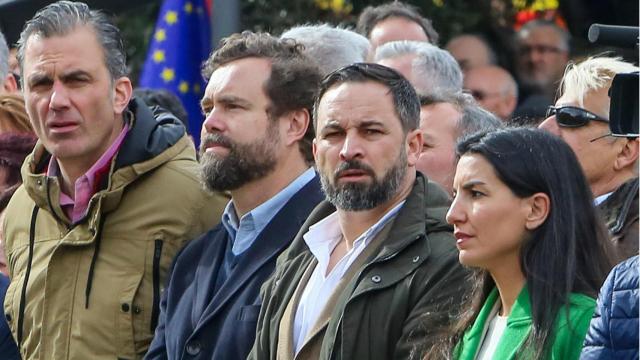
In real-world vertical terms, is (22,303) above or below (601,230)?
below

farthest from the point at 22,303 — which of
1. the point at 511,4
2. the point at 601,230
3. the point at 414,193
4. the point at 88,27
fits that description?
the point at 511,4

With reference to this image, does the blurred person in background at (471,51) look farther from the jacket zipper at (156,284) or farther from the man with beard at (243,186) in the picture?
the jacket zipper at (156,284)

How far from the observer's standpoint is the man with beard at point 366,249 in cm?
515

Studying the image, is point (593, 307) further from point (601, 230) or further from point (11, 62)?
point (11, 62)

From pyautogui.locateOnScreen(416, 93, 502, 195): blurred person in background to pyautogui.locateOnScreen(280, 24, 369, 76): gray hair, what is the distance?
56cm

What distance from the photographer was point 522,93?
11.3 m

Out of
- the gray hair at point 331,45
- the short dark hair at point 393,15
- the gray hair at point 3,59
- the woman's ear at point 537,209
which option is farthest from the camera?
the short dark hair at point 393,15

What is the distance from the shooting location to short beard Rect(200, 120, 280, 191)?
19.8ft

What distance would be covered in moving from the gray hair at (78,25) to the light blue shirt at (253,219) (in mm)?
846

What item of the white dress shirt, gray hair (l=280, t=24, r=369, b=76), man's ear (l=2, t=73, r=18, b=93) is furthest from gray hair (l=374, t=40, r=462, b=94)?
man's ear (l=2, t=73, r=18, b=93)

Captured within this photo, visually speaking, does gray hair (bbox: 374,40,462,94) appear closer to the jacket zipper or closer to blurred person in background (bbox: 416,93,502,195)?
blurred person in background (bbox: 416,93,502,195)

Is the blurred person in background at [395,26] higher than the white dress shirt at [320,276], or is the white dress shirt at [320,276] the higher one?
the white dress shirt at [320,276]

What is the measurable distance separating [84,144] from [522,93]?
5537mm

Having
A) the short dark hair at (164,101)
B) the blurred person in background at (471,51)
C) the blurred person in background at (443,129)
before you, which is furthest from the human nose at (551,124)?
the blurred person in background at (471,51)
